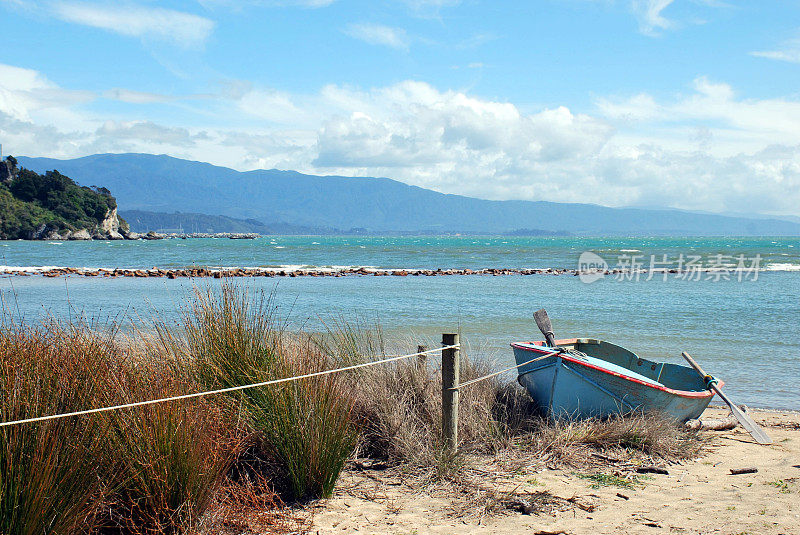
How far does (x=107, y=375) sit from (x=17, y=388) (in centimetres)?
56

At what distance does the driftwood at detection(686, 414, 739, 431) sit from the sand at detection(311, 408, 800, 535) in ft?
3.58

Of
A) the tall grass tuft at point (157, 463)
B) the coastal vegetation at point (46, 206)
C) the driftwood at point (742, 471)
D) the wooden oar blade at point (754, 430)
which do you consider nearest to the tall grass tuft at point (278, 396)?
the tall grass tuft at point (157, 463)

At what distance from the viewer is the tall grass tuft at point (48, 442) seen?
9.48 ft

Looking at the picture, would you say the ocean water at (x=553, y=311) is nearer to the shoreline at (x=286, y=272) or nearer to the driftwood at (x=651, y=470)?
the driftwood at (x=651, y=470)

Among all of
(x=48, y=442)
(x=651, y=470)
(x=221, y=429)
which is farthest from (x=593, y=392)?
(x=48, y=442)

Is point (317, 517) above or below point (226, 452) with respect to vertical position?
below

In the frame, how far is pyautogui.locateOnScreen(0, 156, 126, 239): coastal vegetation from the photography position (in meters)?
97.1

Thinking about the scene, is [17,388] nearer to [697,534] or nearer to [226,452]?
[226,452]

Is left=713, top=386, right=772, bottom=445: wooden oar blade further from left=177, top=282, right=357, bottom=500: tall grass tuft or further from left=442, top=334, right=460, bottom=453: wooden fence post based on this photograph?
left=177, top=282, right=357, bottom=500: tall grass tuft

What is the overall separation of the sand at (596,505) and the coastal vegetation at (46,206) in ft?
353

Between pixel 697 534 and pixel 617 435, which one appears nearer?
pixel 697 534

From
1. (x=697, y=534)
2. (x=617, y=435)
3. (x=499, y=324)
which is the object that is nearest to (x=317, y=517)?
(x=697, y=534)

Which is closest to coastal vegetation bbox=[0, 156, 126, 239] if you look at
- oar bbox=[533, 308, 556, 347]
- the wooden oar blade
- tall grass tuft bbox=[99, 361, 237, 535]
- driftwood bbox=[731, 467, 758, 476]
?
oar bbox=[533, 308, 556, 347]

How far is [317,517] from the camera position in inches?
166
